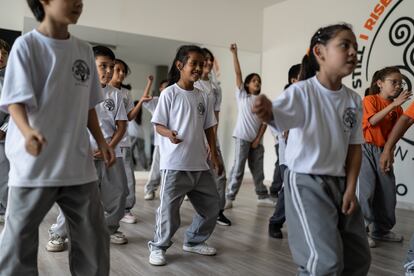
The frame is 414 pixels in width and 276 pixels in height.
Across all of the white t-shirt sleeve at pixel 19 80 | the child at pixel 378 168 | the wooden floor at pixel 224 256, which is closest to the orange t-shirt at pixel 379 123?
the child at pixel 378 168

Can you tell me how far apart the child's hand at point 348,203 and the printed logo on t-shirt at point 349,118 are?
24cm

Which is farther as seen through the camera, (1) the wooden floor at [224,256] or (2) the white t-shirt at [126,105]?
(2) the white t-shirt at [126,105]

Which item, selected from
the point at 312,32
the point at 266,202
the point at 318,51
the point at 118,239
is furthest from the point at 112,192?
the point at 312,32

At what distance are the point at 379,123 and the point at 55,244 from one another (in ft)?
7.36

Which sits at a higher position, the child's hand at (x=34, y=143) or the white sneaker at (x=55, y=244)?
the child's hand at (x=34, y=143)

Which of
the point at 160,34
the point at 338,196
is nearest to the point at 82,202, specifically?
the point at 338,196

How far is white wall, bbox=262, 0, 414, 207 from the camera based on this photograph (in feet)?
14.1

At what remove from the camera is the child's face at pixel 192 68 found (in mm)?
2320

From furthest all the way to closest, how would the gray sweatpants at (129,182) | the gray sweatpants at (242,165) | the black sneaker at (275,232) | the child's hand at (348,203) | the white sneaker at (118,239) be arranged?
1. the gray sweatpants at (242,165)
2. the gray sweatpants at (129,182)
3. the black sneaker at (275,232)
4. the white sneaker at (118,239)
5. the child's hand at (348,203)

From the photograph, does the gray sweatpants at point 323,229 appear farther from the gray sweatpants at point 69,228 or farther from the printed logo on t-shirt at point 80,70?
the printed logo on t-shirt at point 80,70

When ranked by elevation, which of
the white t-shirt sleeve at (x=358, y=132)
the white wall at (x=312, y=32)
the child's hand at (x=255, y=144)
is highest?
the white wall at (x=312, y=32)

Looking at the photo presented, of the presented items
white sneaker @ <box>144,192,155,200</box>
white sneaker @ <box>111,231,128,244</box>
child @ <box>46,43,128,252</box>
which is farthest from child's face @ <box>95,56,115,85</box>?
white sneaker @ <box>144,192,155,200</box>

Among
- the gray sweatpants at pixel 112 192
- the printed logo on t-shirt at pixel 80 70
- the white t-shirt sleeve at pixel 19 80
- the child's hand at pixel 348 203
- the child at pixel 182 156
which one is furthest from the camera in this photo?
the gray sweatpants at pixel 112 192

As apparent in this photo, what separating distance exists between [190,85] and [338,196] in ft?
3.86
